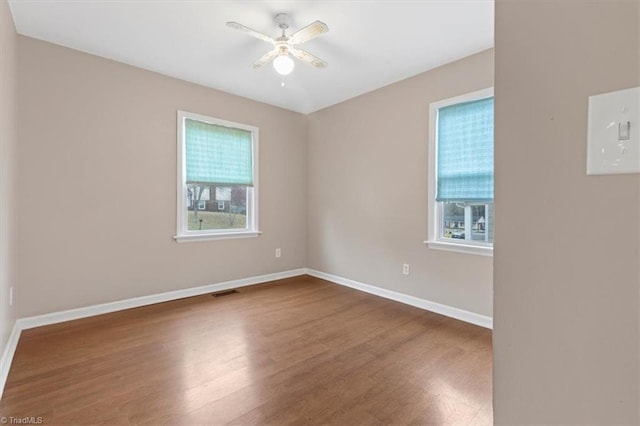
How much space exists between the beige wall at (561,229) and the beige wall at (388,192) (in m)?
2.53

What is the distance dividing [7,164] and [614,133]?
3.23m

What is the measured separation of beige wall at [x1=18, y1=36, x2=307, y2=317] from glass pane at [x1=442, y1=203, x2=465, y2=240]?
262 centimetres

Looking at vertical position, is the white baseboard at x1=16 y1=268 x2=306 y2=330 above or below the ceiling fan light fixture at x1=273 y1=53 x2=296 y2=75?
below

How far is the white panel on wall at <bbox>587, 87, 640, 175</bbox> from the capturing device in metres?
0.47

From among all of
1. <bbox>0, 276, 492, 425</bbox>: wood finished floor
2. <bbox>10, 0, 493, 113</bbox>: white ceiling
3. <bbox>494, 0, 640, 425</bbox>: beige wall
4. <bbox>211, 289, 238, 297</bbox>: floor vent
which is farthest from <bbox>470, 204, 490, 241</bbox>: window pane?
<bbox>211, 289, 238, 297</bbox>: floor vent

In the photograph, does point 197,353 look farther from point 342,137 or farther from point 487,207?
point 342,137

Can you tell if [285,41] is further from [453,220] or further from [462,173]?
[453,220]

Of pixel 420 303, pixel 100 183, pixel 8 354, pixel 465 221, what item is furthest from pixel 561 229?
pixel 100 183

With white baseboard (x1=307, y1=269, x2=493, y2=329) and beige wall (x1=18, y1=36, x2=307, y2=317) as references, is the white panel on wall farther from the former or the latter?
beige wall (x1=18, y1=36, x2=307, y2=317)

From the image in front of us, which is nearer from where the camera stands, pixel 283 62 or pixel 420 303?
pixel 283 62

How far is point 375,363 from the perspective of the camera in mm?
2156

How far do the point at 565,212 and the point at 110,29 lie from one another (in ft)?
11.1

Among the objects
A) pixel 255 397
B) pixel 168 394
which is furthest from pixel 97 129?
pixel 255 397

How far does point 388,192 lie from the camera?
364cm
